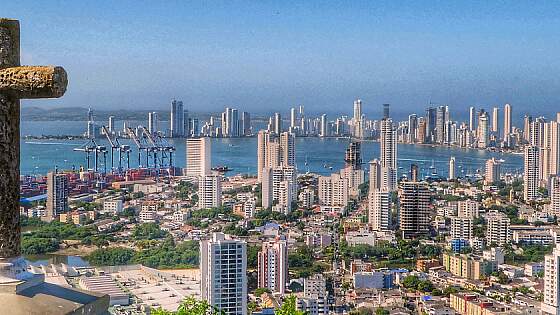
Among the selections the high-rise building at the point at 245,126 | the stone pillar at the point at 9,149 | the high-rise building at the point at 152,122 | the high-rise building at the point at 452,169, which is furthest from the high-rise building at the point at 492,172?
the stone pillar at the point at 9,149

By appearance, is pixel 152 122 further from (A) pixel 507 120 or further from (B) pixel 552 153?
(A) pixel 507 120

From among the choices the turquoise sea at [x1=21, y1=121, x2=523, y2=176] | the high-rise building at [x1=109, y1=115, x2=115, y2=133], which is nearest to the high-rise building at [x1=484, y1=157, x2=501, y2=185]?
the turquoise sea at [x1=21, y1=121, x2=523, y2=176]

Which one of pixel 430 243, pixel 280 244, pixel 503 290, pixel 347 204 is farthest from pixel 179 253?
pixel 347 204

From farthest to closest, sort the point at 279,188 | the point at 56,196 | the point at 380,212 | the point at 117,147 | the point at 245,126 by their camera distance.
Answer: the point at 245,126 → the point at 117,147 → the point at 279,188 → the point at 380,212 → the point at 56,196

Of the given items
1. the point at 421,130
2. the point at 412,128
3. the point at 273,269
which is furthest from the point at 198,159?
the point at 421,130

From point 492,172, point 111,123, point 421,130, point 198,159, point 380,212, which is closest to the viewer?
point 380,212

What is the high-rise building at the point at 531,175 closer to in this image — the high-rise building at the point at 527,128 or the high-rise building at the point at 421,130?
the high-rise building at the point at 527,128

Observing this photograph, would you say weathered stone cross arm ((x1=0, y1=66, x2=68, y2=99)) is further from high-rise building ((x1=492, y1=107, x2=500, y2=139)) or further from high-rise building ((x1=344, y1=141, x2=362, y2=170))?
high-rise building ((x1=492, y1=107, x2=500, y2=139))
